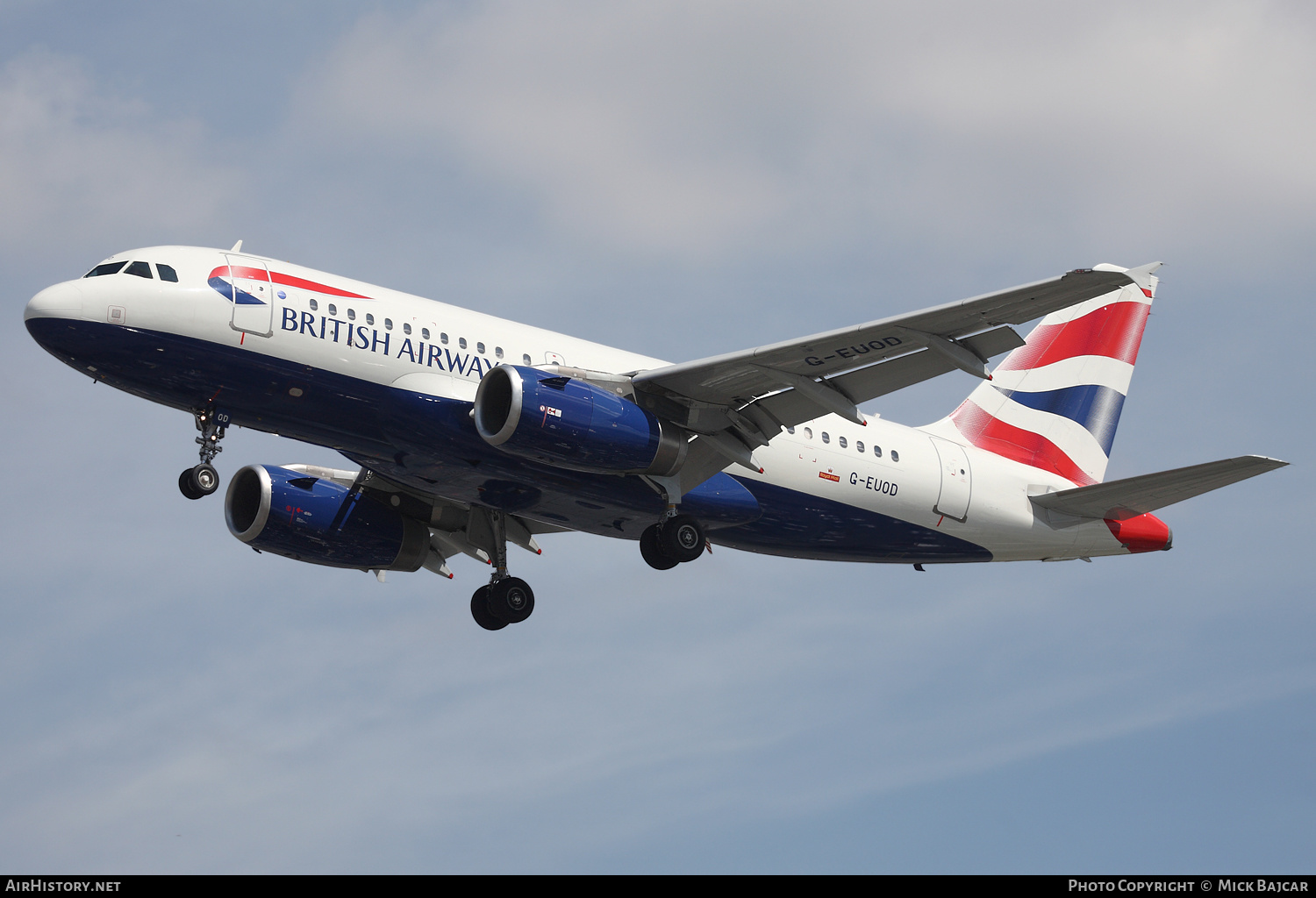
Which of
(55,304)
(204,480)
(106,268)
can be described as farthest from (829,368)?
(55,304)

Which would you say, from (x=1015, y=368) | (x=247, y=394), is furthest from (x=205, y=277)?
(x=1015, y=368)

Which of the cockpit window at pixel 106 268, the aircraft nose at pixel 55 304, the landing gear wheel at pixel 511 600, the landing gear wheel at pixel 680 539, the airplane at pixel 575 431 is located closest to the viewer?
the aircraft nose at pixel 55 304

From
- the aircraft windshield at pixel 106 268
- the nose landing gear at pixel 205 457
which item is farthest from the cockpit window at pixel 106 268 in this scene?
the nose landing gear at pixel 205 457

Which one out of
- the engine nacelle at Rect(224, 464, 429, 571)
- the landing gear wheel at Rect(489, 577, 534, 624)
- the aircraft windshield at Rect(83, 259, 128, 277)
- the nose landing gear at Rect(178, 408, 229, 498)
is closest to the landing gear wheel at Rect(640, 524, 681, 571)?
the landing gear wheel at Rect(489, 577, 534, 624)

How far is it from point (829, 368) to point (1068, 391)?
1151cm

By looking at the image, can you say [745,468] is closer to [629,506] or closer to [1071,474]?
[629,506]

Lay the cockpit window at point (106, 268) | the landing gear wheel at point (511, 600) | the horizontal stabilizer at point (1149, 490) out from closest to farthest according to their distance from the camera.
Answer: the cockpit window at point (106, 268)
the horizontal stabilizer at point (1149, 490)
the landing gear wheel at point (511, 600)

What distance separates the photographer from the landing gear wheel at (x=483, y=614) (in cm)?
3256

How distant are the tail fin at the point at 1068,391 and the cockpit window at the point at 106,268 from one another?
18751mm

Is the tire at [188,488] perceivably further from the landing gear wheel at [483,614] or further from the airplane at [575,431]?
the landing gear wheel at [483,614]

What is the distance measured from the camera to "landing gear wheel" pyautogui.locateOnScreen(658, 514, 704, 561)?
29.0 m

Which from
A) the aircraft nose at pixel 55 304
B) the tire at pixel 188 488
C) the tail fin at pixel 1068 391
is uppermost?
the tail fin at pixel 1068 391

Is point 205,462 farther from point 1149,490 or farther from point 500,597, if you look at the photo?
point 1149,490

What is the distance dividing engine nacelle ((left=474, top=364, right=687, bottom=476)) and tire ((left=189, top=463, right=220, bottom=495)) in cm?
499
